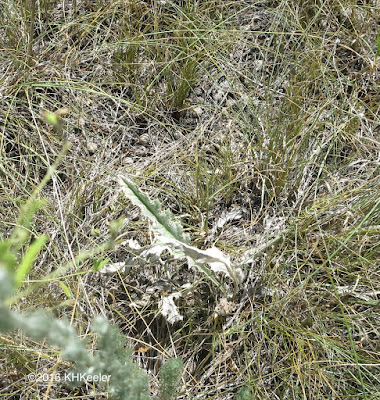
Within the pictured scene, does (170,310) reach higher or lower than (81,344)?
lower

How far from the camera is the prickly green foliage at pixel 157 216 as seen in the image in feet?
5.38

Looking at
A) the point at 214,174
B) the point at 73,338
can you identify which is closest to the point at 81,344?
the point at 73,338

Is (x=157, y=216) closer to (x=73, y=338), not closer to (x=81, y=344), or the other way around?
(x=81, y=344)

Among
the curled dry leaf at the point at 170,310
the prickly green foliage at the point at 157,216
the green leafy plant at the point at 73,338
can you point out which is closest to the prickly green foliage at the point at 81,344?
the green leafy plant at the point at 73,338

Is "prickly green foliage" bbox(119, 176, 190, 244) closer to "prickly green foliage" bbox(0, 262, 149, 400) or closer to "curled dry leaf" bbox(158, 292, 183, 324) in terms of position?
"curled dry leaf" bbox(158, 292, 183, 324)

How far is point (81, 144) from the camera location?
→ 216 centimetres

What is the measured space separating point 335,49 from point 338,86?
0.24 meters

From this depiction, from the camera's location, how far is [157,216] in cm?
165

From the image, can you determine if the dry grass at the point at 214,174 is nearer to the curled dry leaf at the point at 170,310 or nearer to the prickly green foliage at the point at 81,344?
the curled dry leaf at the point at 170,310

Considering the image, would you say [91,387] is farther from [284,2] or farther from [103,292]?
[284,2]

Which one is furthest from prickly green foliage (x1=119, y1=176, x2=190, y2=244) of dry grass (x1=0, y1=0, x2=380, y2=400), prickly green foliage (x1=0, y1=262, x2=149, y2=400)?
prickly green foliage (x1=0, y1=262, x2=149, y2=400)

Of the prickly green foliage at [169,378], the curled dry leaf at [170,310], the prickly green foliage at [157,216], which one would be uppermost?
the prickly green foliage at [157,216]

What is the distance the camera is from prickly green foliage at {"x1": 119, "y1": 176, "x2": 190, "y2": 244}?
64.6 inches

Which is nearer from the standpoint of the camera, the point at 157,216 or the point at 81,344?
the point at 81,344
